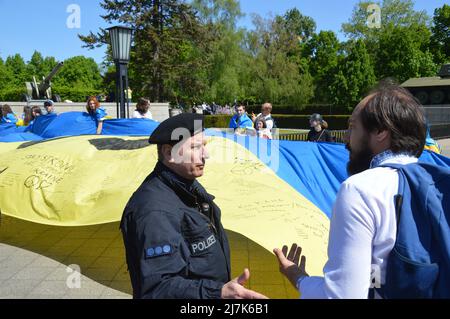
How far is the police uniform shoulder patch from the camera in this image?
1.65 metres

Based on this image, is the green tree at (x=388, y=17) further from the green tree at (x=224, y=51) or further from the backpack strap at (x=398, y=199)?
the backpack strap at (x=398, y=199)

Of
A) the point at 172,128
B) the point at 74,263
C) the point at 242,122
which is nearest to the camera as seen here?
the point at 172,128

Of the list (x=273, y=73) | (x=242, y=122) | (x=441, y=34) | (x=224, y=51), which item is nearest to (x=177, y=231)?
(x=242, y=122)

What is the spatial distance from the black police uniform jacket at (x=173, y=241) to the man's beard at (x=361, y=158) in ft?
2.41

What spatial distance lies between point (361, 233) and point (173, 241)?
77cm

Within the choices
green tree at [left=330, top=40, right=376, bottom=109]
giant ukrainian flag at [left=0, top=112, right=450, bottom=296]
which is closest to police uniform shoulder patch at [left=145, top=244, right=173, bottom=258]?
giant ukrainian flag at [left=0, top=112, right=450, bottom=296]

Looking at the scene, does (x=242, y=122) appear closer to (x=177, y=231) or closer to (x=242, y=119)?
(x=242, y=119)

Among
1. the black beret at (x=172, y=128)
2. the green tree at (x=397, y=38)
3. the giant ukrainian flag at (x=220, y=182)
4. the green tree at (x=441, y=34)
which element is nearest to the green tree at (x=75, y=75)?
the green tree at (x=397, y=38)

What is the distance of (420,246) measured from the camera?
Result: 1.33 m

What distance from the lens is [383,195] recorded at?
1.36 m

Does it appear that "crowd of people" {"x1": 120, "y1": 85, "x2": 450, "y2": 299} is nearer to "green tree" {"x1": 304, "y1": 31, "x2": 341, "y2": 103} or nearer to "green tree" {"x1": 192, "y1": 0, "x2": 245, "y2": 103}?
"green tree" {"x1": 192, "y1": 0, "x2": 245, "y2": 103}

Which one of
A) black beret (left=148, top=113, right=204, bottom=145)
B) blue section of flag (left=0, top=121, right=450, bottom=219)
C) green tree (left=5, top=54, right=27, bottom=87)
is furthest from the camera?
green tree (left=5, top=54, right=27, bottom=87)

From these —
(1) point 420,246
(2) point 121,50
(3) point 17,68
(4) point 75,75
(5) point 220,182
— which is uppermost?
(3) point 17,68

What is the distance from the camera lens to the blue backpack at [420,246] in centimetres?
131
